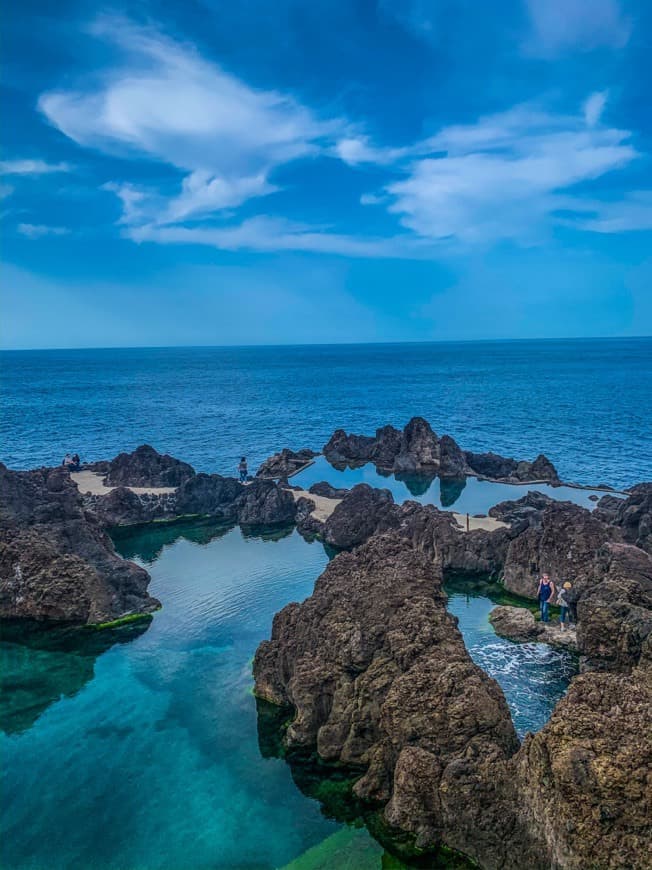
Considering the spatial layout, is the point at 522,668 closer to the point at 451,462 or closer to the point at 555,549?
the point at 555,549

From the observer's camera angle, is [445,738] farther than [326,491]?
No

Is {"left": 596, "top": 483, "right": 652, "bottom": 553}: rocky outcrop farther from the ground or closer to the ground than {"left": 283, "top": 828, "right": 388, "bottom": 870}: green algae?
farther from the ground

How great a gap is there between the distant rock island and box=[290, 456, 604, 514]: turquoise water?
19.8 ft

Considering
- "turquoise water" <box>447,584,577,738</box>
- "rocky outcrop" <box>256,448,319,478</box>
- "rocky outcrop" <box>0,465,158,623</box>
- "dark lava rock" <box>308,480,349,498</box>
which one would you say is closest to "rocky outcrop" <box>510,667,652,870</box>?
"turquoise water" <box>447,584,577,738</box>

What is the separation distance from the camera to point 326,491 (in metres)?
43.8

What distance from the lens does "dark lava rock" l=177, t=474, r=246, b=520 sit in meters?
40.0

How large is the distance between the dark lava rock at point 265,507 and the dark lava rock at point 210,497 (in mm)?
944

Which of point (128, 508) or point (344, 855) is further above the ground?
point (128, 508)

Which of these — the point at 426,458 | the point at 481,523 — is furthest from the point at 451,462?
the point at 481,523

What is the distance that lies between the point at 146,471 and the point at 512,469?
93.0 feet

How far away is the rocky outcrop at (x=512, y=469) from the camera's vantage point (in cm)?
4850

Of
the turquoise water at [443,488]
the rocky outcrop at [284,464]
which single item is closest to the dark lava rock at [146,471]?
the rocky outcrop at [284,464]

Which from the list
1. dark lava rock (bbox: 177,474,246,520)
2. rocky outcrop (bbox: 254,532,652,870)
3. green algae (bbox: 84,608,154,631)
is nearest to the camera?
rocky outcrop (bbox: 254,532,652,870)

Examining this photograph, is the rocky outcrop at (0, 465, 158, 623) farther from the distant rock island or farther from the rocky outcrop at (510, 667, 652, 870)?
the rocky outcrop at (510, 667, 652, 870)
